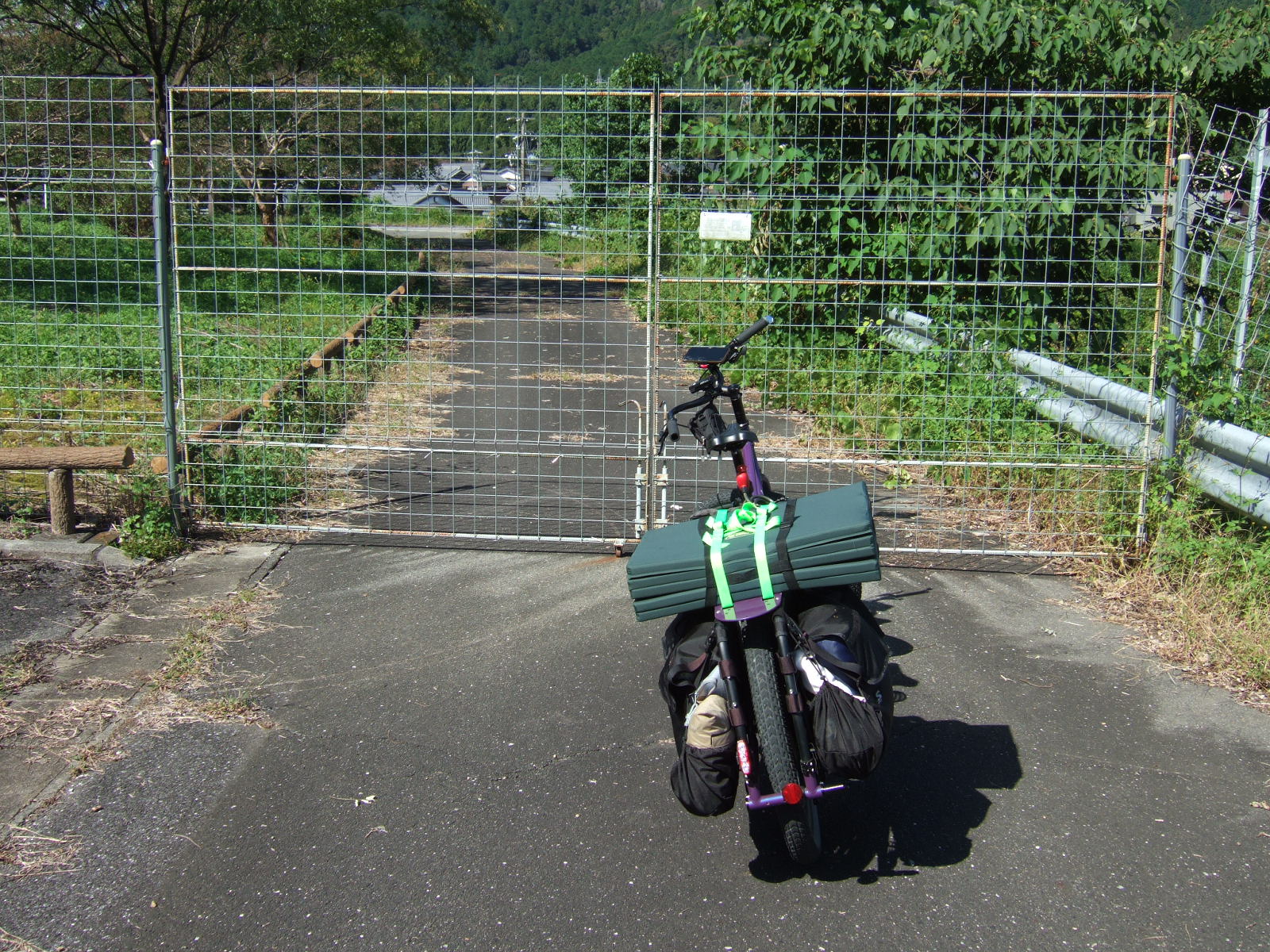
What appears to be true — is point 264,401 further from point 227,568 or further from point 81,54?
point 81,54

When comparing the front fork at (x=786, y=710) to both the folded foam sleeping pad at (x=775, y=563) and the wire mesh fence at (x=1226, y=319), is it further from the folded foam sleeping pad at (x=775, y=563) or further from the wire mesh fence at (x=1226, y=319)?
the wire mesh fence at (x=1226, y=319)

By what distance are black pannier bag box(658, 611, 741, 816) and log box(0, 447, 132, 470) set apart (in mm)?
4318

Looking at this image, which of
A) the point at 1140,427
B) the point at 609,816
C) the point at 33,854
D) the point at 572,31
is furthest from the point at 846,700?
the point at 572,31

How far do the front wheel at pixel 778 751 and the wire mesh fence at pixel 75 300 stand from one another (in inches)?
151

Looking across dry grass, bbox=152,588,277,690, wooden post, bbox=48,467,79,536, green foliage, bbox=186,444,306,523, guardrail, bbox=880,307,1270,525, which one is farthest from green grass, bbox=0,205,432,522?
guardrail, bbox=880,307,1270,525

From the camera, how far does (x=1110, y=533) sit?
22.2 ft

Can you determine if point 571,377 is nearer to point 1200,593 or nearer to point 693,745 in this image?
point 1200,593

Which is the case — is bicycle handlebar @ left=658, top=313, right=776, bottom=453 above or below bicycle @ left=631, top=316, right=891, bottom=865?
above

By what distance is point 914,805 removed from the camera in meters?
4.27

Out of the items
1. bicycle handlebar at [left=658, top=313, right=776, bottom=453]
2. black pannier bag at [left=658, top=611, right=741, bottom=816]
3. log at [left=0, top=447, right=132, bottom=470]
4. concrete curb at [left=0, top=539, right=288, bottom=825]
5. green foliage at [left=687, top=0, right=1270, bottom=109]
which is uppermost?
green foliage at [left=687, top=0, right=1270, bottom=109]

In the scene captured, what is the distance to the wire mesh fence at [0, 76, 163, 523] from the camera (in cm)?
713

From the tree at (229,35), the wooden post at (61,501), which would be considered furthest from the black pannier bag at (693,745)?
the tree at (229,35)

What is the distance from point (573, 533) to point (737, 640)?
3.70 m

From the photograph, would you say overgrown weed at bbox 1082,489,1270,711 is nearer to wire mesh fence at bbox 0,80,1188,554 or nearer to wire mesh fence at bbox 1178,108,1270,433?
wire mesh fence at bbox 0,80,1188,554
